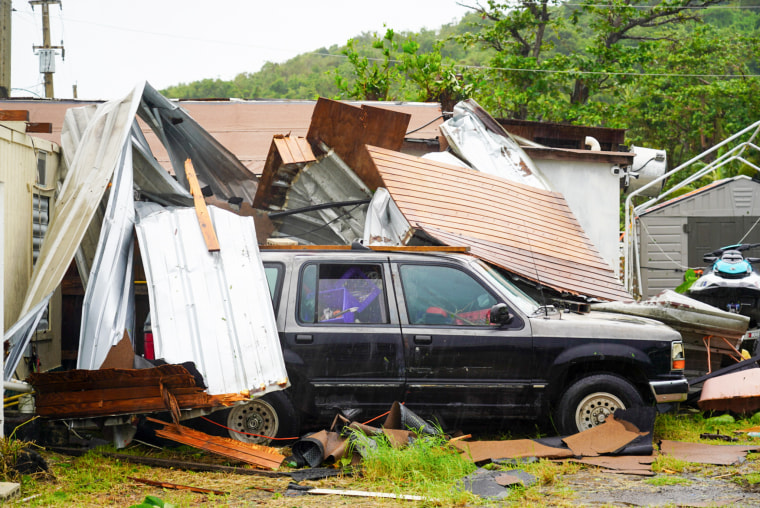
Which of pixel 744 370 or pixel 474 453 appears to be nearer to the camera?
pixel 474 453

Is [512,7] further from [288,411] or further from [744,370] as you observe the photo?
[288,411]

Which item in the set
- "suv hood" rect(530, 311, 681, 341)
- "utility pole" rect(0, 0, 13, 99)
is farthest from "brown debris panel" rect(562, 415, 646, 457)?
"utility pole" rect(0, 0, 13, 99)

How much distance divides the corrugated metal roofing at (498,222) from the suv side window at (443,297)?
110cm

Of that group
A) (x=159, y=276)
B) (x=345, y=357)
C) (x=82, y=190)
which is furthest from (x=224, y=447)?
(x=82, y=190)

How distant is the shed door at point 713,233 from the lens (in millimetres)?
14938

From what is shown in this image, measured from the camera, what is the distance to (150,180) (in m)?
8.36

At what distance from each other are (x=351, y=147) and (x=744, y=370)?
4.99 meters

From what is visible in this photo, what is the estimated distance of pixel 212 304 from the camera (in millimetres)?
6121

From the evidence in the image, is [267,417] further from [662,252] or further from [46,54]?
[46,54]

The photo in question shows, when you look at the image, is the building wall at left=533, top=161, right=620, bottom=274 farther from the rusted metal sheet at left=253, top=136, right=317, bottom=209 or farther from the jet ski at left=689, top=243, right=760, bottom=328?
the rusted metal sheet at left=253, top=136, right=317, bottom=209

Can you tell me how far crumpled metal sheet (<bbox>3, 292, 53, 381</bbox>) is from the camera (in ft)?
18.9

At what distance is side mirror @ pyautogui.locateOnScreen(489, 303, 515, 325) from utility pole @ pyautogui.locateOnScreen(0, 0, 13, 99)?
481 inches

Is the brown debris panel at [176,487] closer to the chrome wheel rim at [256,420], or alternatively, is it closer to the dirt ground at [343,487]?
the dirt ground at [343,487]

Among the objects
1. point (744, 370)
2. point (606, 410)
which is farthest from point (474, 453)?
point (744, 370)
